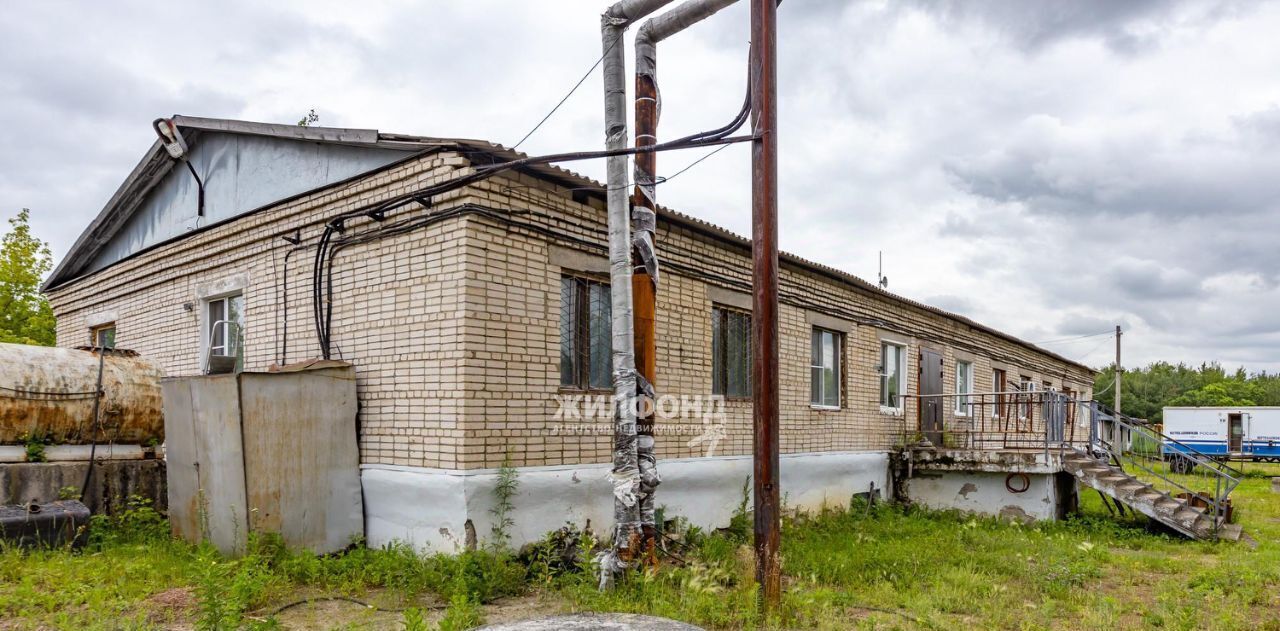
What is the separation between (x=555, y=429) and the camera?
7.76m

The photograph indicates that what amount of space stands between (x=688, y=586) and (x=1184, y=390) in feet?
220

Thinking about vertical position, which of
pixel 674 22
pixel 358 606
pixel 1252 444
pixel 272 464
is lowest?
pixel 1252 444

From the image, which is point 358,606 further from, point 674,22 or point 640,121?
point 674,22

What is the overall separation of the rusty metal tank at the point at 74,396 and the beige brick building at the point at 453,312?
0.86 meters

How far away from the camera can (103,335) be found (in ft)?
41.0

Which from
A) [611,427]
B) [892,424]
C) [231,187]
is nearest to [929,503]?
[892,424]

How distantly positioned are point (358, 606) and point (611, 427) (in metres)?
3.08

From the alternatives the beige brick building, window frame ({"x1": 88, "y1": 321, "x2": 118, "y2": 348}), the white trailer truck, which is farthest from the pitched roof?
the white trailer truck

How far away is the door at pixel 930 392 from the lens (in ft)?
48.5

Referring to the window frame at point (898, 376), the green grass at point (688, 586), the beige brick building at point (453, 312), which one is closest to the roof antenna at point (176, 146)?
the beige brick building at point (453, 312)

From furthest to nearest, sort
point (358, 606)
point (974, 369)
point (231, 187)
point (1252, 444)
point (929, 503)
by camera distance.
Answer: point (1252, 444) < point (974, 369) < point (929, 503) < point (231, 187) < point (358, 606)

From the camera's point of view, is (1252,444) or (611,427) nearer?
(611,427)

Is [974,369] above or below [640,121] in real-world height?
below

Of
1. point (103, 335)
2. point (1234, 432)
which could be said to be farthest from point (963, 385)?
point (1234, 432)
